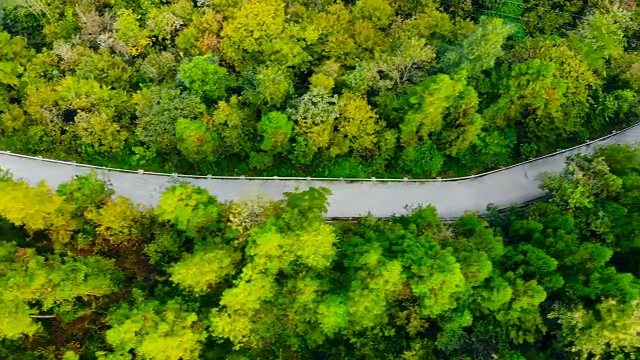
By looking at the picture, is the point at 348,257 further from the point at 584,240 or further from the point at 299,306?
the point at 584,240

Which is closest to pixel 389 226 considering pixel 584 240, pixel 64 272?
pixel 584 240

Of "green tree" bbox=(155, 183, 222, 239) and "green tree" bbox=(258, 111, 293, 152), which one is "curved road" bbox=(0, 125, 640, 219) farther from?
"green tree" bbox=(155, 183, 222, 239)

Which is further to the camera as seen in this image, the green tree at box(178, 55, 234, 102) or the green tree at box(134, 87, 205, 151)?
the green tree at box(178, 55, 234, 102)

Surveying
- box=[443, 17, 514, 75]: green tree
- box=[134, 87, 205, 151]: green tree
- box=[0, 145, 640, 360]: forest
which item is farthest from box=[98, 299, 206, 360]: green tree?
box=[443, 17, 514, 75]: green tree

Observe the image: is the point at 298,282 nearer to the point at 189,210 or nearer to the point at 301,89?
the point at 189,210

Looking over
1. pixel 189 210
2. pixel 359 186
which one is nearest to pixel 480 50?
pixel 359 186

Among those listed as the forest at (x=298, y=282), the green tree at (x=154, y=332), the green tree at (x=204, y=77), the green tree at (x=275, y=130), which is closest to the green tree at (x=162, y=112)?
the green tree at (x=204, y=77)
